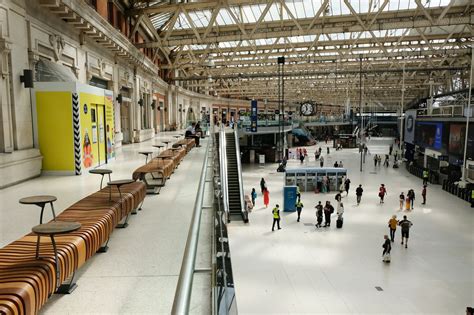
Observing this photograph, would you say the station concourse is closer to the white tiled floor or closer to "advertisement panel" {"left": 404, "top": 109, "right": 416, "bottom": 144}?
the white tiled floor

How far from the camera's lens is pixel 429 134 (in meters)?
29.5

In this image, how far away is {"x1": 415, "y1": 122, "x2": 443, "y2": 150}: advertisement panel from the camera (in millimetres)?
27078

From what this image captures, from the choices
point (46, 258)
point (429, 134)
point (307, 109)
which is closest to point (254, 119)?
point (307, 109)

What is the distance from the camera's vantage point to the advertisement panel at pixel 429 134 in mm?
27078

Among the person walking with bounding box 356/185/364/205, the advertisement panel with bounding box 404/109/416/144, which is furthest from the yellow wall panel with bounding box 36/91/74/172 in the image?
the advertisement panel with bounding box 404/109/416/144

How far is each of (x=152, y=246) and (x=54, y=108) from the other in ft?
23.3

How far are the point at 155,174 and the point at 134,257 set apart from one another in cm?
610

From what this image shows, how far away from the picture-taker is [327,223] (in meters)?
17.7

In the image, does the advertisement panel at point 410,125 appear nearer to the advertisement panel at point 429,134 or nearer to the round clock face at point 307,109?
the advertisement panel at point 429,134

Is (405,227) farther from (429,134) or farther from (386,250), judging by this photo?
(429,134)

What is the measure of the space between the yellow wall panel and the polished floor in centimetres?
174

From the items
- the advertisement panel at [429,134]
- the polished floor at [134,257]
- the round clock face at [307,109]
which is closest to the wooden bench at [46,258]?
the polished floor at [134,257]

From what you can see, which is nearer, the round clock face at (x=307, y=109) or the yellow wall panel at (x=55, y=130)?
the yellow wall panel at (x=55, y=130)

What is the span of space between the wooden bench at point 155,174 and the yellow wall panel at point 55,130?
2.43 m
